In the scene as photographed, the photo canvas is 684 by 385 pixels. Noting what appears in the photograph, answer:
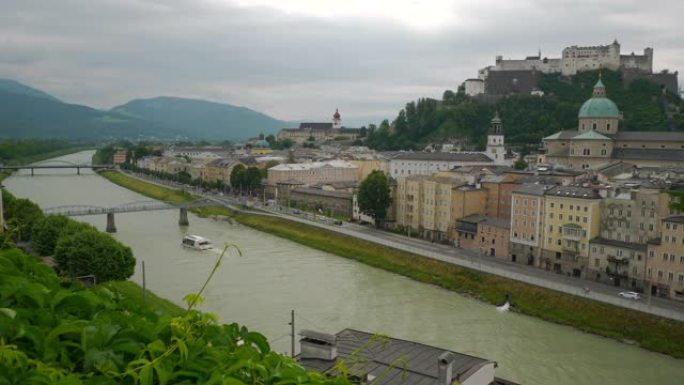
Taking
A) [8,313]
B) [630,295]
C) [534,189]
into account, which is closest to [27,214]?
[534,189]

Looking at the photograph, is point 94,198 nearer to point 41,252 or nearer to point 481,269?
point 41,252

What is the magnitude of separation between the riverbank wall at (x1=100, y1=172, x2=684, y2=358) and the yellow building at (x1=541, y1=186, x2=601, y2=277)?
274 centimetres

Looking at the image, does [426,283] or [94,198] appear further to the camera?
[94,198]

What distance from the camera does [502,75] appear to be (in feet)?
179

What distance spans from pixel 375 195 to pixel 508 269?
8243 millimetres

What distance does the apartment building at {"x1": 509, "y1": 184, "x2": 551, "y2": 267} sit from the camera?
1953 centimetres

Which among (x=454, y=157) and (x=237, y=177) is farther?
(x=237, y=177)

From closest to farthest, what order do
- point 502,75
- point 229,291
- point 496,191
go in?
point 229,291 → point 496,191 → point 502,75

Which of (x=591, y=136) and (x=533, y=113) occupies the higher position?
(x=533, y=113)

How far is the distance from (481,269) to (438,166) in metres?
18.0

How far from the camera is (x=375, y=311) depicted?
14859 millimetres

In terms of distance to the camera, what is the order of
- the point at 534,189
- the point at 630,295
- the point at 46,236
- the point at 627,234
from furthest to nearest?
the point at 534,189 < the point at 627,234 < the point at 46,236 < the point at 630,295

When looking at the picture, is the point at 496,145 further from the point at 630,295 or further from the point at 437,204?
the point at 630,295

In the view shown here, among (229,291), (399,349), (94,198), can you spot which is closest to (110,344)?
(399,349)
